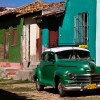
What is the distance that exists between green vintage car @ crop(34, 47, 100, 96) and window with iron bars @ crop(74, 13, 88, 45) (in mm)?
3667

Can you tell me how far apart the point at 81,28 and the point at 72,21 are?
1.05m

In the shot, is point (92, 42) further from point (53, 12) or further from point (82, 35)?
point (53, 12)

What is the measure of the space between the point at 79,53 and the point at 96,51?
2638 millimetres

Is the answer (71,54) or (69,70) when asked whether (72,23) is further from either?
(69,70)

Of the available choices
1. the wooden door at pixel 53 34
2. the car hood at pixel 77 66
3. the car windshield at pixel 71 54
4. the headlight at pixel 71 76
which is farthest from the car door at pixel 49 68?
the wooden door at pixel 53 34

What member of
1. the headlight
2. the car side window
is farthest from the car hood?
the car side window

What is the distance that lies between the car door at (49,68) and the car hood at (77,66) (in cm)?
52

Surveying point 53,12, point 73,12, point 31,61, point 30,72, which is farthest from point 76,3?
point 31,61

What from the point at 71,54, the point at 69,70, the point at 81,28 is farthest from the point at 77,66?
the point at 81,28

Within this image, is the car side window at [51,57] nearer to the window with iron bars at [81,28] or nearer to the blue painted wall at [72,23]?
the blue painted wall at [72,23]

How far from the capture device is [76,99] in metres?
14.8

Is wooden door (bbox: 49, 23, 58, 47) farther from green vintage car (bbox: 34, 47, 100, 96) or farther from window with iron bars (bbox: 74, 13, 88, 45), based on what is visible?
green vintage car (bbox: 34, 47, 100, 96)

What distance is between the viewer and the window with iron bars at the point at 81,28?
809 inches

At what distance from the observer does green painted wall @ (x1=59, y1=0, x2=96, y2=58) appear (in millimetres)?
19547
